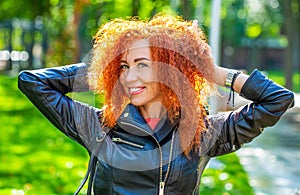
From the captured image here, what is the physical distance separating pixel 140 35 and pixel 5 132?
344 inches

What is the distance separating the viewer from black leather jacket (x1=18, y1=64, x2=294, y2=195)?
2289 mm

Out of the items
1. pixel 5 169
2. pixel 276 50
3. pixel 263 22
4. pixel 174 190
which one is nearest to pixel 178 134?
pixel 174 190

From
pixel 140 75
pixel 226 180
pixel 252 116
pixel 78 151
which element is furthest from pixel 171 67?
pixel 78 151

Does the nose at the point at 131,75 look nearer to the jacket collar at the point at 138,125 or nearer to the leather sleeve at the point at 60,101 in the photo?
the jacket collar at the point at 138,125

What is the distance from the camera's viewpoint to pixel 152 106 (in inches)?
94.2

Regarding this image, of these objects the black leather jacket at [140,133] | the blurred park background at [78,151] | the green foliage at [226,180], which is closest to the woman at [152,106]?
the black leather jacket at [140,133]

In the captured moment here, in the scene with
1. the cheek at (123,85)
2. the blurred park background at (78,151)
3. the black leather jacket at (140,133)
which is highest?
the cheek at (123,85)

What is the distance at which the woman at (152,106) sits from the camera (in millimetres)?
2307

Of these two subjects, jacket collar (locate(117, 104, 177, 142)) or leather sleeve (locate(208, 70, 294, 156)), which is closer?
jacket collar (locate(117, 104, 177, 142))

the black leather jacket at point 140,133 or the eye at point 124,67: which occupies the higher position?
the eye at point 124,67

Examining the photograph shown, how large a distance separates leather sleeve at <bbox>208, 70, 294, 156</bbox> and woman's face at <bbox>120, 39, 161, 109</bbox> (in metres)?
0.29

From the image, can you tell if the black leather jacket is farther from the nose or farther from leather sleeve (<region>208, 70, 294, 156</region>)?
the nose

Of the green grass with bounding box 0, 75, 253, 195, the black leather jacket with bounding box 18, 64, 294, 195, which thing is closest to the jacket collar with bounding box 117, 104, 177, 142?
the black leather jacket with bounding box 18, 64, 294, 195

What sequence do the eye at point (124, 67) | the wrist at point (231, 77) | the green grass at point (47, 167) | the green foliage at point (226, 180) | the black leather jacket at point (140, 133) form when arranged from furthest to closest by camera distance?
the green foliage at point (226, 180)
the green grass at point (47, 167)
the wrist at point (231, 77)
the eye at point (124, 67)
the black leather jacket at point (140, 133)
